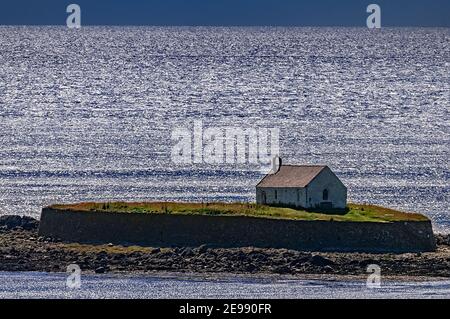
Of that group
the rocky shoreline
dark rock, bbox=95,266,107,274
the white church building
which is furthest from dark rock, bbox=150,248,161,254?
the white church building

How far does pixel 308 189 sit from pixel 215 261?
779 centimetres

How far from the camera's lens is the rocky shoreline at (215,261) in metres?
87.1

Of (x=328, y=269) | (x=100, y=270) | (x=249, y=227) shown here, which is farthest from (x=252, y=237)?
(x=100, y=270)

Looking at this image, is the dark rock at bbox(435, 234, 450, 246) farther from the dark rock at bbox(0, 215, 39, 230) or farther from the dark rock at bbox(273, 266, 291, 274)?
the dark rock at bbox(0, 215, 39, 230)

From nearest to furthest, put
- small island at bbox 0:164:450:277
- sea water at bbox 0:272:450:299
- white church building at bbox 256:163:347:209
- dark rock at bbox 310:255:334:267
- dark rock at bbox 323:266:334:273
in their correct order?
sea water at bbox 0:272:450:299
dark rock at bbox 323:266:334:273
dark rock at bbox 310:255:334:267
small island at bbox 0:164:450:277
white church building at bbox 256:163:347:209

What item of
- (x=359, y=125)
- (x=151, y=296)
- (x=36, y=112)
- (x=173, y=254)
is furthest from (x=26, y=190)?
(x=36, y=112)

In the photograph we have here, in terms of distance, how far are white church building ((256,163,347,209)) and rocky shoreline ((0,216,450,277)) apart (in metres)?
5.02

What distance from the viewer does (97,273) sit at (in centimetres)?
8738

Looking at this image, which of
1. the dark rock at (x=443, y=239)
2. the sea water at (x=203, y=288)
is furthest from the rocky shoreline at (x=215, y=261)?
the dark rock at (x=443, y=239)

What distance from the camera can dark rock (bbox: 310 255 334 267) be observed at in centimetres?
8738

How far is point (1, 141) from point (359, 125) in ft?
129

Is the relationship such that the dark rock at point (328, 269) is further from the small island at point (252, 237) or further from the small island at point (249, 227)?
the small island at point (249, 227)

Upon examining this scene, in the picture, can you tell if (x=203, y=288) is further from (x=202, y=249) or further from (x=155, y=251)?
(x=155, y=251)

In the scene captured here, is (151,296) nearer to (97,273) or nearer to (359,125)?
(97,273)
